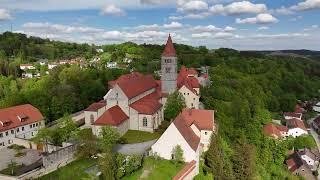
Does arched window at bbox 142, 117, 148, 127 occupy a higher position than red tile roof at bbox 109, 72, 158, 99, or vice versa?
red tile roof at bbox 109, 72, 158, 99

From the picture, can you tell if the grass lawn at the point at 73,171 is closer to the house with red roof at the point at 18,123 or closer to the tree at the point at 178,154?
the tree at the point at 178,154

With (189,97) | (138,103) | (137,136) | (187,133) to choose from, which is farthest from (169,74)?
(187,133)

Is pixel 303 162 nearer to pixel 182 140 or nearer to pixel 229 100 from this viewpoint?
pixel 229 100

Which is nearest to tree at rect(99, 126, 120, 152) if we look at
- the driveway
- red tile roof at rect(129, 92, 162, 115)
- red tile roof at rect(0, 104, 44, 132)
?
the driveway

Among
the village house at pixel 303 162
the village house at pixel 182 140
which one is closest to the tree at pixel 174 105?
the village house at pixel 182 140

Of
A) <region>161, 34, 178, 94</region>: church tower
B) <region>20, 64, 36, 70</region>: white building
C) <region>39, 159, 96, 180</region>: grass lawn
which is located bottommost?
<region>39, 159, 96, 180</region>: grass lawn

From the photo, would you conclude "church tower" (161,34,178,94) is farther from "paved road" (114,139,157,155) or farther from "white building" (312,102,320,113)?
"white building" (312,102,320,113)

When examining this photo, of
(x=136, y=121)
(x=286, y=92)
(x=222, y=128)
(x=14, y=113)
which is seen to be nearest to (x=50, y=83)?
(x=14, y=113)
